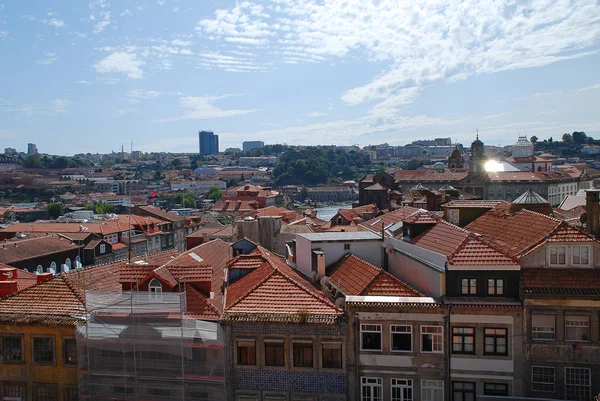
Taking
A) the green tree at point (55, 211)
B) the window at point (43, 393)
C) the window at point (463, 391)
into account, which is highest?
the window at point (463, 391)

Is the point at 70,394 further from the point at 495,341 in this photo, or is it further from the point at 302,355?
the point at 495,341

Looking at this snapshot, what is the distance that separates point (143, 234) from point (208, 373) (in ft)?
160

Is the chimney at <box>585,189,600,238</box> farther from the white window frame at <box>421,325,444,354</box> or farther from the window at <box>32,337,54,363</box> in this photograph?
the window at <box>32,337,54,363</box>

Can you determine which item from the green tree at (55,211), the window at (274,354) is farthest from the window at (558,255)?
the green tree at (55,211)

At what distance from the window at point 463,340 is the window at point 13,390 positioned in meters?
14.3

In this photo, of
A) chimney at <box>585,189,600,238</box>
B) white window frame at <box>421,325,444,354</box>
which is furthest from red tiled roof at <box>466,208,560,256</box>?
white window frame at <box>421,325,444,354</box>

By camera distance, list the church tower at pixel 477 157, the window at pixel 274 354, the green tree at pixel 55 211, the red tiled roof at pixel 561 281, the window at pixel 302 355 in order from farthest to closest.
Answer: the green tree at pixel 55 211 < the church tower at pixel 477 157 < the window at pixel 274 354 < the window at pixel 302 355 < the red tiled roof at pixel 561 281

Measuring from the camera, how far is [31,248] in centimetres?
4703

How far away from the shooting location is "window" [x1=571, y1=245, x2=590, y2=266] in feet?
59.4

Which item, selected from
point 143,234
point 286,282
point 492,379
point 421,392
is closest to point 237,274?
point 286,282

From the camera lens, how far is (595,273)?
58.4 feet

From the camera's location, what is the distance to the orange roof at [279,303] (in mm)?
18359

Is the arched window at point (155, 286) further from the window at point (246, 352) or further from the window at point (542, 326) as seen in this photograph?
the window at point (542, 326)

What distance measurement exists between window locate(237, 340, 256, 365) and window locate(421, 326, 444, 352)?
5270 mm
